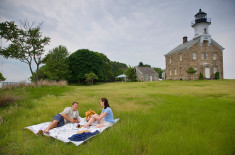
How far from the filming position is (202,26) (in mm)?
30406

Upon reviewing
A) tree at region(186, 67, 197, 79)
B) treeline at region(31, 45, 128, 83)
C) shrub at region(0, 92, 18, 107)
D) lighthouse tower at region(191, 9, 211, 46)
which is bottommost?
shrub at region(0, 92, 18, 107)

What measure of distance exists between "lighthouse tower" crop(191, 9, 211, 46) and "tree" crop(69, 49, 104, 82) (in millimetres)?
30248

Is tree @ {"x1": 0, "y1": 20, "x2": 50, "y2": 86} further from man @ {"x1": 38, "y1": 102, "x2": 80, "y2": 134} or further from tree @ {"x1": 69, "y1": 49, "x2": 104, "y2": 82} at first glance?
tree @ {"x1": 69, "y1": 49, "x2": 104, "y2": 82}

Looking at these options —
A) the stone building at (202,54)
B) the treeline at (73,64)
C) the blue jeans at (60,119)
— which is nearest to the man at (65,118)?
the blue jeans at (60,119)

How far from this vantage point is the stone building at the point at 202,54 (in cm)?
2962

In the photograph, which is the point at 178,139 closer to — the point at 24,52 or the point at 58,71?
the point at 24,52

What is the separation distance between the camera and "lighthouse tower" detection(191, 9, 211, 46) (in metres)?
30.0

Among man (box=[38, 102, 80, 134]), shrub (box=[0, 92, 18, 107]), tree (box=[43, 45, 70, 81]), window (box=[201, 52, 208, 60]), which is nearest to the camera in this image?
man (box=[38, 102, 80, 134])

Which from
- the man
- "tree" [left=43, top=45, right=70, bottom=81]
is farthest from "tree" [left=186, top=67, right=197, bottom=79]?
"tree" [left=43, top=45, right=70, bottom=81]

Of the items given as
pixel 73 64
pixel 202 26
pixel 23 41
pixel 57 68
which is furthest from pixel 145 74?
pixel 23 41

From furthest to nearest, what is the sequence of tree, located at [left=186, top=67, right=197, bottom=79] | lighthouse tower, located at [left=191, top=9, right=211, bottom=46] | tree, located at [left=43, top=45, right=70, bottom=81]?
tree, located at [left=43, top=45, right=70, bottom=81] < lighthouse tower, located at [left=191, top=9, right=211, bottom=46] < tree, located at [left=186, top=67, right=197, bottom=79]

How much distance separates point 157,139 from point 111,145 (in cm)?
116

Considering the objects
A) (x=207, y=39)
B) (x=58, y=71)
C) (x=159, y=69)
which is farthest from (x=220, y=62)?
(x=159, y=69)

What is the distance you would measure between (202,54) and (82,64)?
112ft
